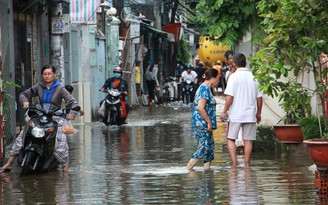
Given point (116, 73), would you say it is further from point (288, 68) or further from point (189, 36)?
point (189, 36)

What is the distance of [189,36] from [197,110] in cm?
5822

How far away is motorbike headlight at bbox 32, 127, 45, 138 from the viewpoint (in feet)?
47.5

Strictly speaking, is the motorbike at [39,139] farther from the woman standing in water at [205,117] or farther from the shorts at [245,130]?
the shorts at [245,130]

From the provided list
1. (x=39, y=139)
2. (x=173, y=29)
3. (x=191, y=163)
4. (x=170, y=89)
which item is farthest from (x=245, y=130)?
(x=173, y=29)

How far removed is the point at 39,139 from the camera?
572 inches

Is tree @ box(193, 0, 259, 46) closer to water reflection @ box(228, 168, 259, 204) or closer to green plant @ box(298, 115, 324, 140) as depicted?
green plant @ box(298, 115, 324, 140)

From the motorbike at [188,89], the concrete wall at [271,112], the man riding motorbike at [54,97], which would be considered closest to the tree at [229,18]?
the concrete wall at [271,112]

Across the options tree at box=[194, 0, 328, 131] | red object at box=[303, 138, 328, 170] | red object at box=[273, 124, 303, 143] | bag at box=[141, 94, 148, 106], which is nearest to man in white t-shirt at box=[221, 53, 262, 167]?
red object at box=[273, 124, 303, 143]

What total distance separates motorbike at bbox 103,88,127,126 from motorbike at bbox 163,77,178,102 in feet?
69.1

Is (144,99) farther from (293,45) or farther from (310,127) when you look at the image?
(293,45)

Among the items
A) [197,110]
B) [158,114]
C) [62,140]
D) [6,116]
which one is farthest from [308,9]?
[158,114]

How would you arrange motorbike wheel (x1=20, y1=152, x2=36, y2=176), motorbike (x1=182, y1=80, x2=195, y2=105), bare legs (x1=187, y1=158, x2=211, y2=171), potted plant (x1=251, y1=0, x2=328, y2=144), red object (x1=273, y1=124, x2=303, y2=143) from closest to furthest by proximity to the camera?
potted plant (x1=251, y1=0, x2=328, y2=144)
motorbike wheel (x1=20, y1=152, x2=36, y2=176)
bare legs (x1=187, y1=158, x2=211, y2=171)
red object (x1=273, y1=124, x2=303, y2=143)
motorbike (x1=182, y1=80, x2=195, y2=105)

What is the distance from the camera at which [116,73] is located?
27828 millimetres

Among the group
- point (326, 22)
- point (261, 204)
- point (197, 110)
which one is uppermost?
point (326, 22)
